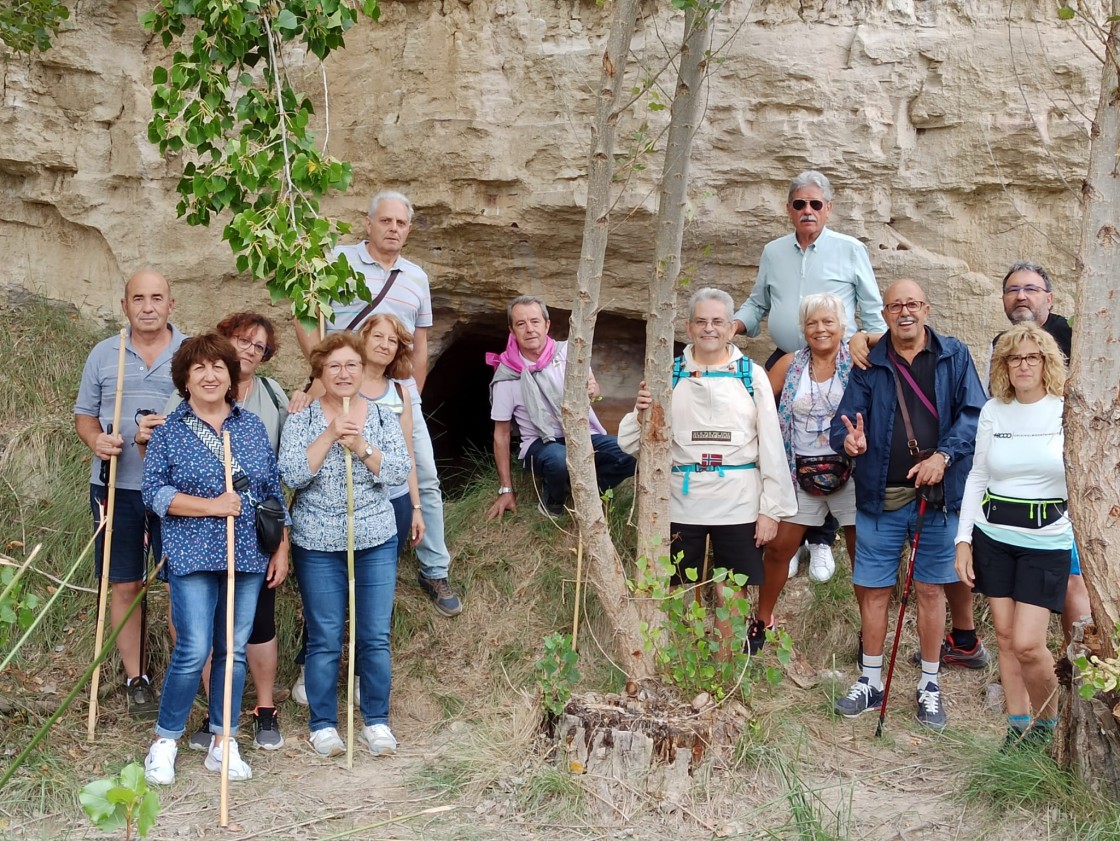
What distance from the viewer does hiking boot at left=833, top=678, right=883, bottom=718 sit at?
4770 mm

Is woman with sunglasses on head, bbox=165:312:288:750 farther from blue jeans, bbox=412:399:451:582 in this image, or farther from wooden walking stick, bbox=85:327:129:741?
blue jeans, bbox=412:399:451:582

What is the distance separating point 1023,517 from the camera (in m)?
4.12

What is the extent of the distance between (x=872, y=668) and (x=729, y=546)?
2.62ft

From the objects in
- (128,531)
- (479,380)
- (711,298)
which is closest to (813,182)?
(711,298)

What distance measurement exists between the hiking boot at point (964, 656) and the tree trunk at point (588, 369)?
63.0 inches

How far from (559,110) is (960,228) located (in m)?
2.24

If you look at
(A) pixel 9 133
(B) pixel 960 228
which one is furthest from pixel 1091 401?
(A) pixel 9 133

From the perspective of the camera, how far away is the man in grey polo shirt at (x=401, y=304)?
17.1 feet

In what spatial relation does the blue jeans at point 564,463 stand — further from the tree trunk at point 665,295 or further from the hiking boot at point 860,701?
the hiking boot at point 860,701

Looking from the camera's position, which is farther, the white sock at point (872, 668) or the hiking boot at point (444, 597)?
the hiking boot at point (444, 597)

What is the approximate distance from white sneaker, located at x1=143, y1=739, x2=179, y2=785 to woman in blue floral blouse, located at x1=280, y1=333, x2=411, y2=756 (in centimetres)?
56

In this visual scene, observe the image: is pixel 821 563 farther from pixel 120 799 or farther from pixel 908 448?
pixel 120 799

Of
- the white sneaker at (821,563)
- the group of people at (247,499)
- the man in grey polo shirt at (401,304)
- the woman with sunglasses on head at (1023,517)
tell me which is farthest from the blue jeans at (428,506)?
the woman with sunglasses on head at (1023,517)

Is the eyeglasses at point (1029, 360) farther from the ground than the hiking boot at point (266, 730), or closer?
farther from the ground
